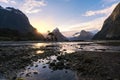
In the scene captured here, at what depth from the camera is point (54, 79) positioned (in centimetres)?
1778

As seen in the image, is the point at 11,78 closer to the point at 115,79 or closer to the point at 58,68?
the point at 58,68

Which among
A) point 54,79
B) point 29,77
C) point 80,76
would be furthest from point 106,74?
point 29,77

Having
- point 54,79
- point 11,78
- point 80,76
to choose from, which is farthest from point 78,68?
point 11,78

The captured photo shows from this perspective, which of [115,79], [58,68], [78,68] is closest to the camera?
[115,79]

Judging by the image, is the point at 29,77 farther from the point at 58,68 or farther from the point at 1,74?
the point at 58,68

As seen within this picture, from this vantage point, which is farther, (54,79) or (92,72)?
(92,72)

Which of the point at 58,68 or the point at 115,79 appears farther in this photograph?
the point at 58,68

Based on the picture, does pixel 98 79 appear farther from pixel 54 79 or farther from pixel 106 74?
pixel 54 79

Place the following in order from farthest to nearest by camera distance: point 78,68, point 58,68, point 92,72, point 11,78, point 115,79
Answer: point 58,68 → point 78,68 → point 92,72 → point 11,78 → point 115,79

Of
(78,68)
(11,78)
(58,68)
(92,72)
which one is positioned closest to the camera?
(11,78)

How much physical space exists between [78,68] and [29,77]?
5.87 meters

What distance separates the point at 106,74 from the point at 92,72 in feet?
4.82

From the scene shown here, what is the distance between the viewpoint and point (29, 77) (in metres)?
18.3

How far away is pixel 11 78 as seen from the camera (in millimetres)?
17562
